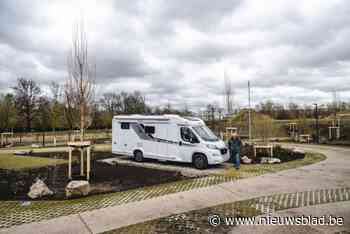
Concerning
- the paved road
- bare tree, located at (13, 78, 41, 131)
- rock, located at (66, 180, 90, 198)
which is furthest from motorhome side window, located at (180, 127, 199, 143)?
bare tree, located at (13, 78, 41, 131)

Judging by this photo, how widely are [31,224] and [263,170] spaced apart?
8.35m

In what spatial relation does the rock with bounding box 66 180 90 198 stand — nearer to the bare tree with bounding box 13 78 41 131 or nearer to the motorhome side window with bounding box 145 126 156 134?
the motorhome side window with bounding box 145 126 156 134

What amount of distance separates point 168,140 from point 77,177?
462cm

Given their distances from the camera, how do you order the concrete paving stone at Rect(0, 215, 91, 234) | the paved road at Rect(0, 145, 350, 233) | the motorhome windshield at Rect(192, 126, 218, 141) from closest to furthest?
the concrete paving stone at Rect(0, 215, 91, 234)
the paved road at Rect(0, 145, 350, 233)
the motorhome windshield at Rect(192, 126, 218, 141)

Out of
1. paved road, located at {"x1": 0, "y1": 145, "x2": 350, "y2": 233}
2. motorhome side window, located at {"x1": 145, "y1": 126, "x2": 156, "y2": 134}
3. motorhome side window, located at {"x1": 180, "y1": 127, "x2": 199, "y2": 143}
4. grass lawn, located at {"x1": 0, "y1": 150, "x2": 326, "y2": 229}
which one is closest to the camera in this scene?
paved road, located at {"x1": 0, "y1": 145, "x2": 350, "y2": 233}

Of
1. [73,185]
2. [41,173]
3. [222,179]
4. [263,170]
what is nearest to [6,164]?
[41,173]

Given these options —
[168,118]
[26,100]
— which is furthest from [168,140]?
[26,100]

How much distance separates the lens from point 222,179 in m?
8.93

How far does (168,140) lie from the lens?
41.7ft

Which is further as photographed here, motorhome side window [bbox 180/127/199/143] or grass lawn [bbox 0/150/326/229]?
motorhome side window [bbox 180/127/199/143]

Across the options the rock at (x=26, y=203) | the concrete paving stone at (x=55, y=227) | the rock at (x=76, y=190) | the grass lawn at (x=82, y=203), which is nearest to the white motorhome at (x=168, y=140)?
the grass lawn at (x=82, y=203)

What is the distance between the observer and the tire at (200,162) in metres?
11.5

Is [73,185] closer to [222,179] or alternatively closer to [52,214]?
[52,214]

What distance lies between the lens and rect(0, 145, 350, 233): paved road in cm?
493
